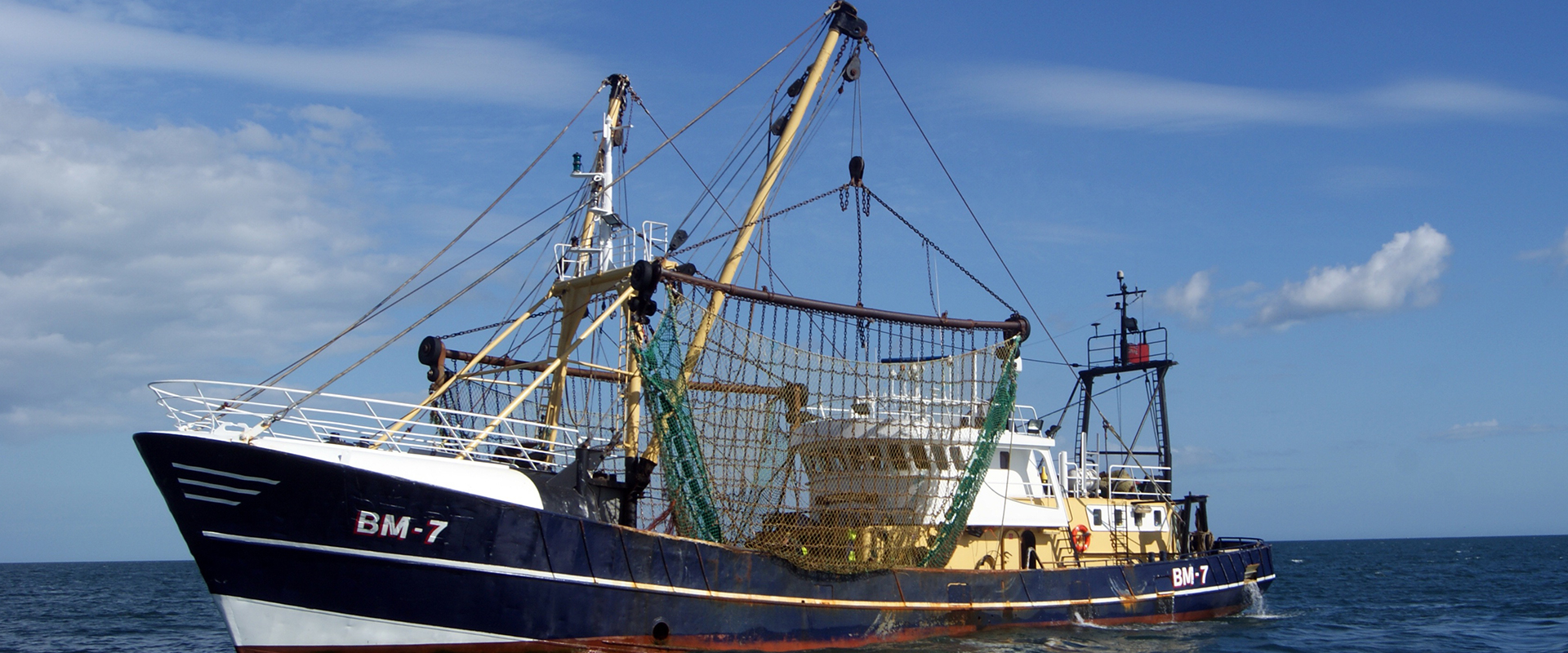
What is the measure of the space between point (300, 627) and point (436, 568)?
191 centimetres

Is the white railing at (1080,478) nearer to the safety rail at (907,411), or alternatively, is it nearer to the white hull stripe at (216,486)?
the safety rail at (907,411)

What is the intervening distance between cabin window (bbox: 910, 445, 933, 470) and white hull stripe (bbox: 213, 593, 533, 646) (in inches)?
385

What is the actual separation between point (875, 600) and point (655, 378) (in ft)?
19.1

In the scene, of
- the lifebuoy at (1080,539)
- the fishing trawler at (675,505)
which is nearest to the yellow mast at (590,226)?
the fishing trawler at (675,505)

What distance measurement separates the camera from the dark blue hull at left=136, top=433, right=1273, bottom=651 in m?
15.3

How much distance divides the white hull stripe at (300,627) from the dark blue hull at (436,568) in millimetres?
22

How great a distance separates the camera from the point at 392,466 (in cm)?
1636

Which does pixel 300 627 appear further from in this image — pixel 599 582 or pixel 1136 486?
pixel 1136 486

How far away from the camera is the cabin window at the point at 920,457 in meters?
21.8

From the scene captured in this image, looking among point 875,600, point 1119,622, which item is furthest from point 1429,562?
point 875,600

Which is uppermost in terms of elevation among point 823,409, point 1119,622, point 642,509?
point 823,409

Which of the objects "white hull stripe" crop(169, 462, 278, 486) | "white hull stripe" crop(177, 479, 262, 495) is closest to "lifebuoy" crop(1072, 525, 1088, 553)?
"white hull stripe" crop(169, 462, 278, 486)

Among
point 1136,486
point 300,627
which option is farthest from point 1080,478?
point 300,627

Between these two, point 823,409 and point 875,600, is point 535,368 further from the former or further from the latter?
point 875,600
